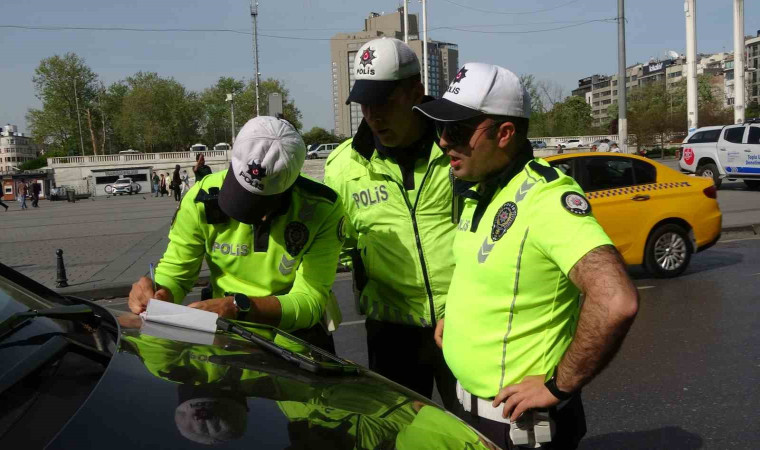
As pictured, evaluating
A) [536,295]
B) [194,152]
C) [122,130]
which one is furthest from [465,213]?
[122,130]

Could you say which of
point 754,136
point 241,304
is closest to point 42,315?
point 241,304

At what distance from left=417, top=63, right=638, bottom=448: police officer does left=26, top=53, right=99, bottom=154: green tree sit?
324ft

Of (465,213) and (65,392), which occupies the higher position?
(465,213)

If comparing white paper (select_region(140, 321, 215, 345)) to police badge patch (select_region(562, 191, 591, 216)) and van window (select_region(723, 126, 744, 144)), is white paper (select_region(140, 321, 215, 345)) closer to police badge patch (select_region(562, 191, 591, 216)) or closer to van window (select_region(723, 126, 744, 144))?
police badge patch (select_region(562, 191, 591, 216))

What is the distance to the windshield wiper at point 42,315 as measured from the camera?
68.2 inches

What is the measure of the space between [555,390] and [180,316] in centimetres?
102

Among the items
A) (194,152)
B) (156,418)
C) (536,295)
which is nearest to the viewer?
(156,418)

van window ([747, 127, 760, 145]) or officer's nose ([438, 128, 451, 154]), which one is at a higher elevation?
van window ([747, 127, 760, 145])

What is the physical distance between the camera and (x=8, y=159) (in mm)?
194875

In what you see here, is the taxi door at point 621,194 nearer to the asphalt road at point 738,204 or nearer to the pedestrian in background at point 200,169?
the asphalt road at point 738,204

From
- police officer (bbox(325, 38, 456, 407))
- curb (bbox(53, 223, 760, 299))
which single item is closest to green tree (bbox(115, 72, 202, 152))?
curb (bbox(53, 223, 760, 299))

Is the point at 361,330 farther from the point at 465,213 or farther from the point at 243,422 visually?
the point at 243,422

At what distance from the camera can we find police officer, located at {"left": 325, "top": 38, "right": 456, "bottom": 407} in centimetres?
278

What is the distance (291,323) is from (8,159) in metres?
216
